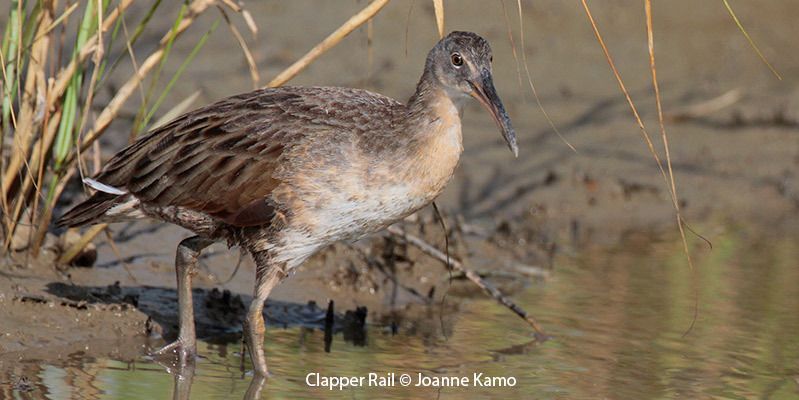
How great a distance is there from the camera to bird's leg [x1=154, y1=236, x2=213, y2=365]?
644 cm

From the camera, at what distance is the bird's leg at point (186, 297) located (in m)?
6.44

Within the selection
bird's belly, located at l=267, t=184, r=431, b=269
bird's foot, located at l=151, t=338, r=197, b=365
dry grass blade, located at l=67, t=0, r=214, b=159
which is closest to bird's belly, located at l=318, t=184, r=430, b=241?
bird's belly, located at l=267, t=184, r=431, b=269

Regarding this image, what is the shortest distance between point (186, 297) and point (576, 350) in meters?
1.92

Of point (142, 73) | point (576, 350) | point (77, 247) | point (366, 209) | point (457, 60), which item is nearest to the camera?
point (366, 209)

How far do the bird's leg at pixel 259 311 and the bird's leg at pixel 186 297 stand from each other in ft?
1.08

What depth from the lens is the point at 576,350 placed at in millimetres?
6812

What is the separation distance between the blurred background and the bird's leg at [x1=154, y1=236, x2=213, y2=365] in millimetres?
117

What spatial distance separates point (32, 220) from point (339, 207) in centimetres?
177

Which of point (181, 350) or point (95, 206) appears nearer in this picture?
point (95, 206)

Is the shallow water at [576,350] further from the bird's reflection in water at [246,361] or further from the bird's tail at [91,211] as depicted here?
the bird's tail at [91,211]

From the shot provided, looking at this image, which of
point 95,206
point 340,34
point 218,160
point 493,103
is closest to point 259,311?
point 218,160

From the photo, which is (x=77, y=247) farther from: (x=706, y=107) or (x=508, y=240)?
(x=706, y=107)

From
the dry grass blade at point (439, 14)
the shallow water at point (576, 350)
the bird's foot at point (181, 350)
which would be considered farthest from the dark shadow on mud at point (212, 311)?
the dry grass blade at point (439, 14)

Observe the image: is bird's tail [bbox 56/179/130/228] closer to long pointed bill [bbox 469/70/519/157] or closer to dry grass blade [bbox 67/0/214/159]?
dry grass blade [bbox 67/0/214/159]
